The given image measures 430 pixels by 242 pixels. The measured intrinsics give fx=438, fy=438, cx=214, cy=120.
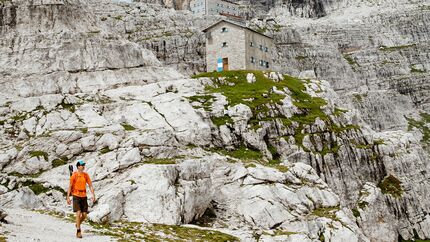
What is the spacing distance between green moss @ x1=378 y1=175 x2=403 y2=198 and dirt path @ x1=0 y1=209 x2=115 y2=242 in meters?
56.1

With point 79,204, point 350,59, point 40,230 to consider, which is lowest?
point 40,230

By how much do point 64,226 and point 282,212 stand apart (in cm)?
2309

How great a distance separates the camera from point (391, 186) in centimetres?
7062

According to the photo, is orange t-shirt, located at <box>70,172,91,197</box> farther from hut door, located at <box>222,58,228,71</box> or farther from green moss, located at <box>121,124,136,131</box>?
hut door, located at <box>222,58,228,71</box>

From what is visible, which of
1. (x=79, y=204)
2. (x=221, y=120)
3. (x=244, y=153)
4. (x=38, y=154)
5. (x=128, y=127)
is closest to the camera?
(x=79, y=204)

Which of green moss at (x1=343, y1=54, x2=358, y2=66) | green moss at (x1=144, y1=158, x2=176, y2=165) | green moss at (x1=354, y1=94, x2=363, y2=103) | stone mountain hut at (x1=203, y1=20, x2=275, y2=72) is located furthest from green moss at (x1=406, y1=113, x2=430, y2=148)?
green moss at (x1=144, y1=158, x2=176, y2=165)

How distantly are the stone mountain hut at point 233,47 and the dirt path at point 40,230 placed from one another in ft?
212

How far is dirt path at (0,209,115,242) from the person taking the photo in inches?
810

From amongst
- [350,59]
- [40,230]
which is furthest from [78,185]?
[350,59]

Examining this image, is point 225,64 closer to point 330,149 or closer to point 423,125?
point 330,149

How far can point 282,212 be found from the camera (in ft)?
139

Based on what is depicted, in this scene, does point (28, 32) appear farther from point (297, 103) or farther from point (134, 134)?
point (297, 103)

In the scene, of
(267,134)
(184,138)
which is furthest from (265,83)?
(184,138)

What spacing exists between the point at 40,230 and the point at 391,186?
6086 cm
